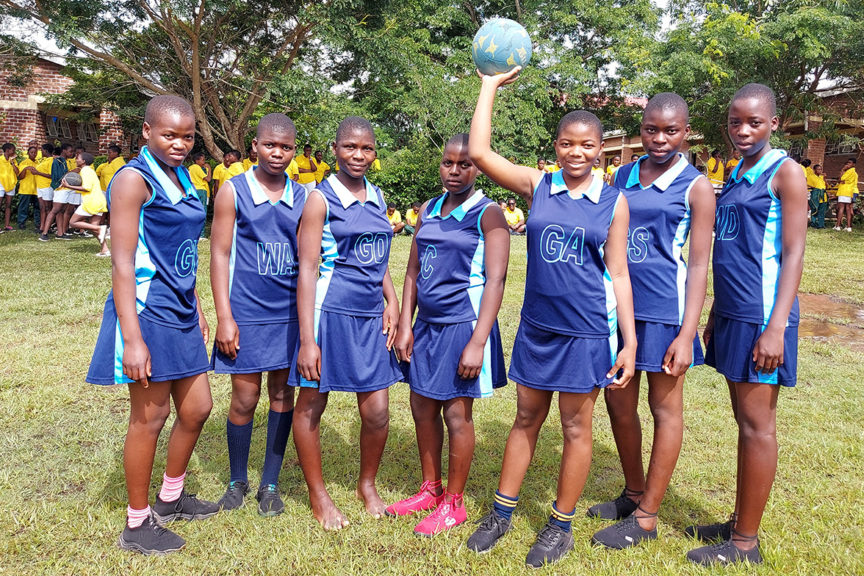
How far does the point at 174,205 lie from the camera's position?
2863 millimetres

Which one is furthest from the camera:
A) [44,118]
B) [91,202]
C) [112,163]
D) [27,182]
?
[44,118]

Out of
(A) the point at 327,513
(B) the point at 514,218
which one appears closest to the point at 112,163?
(B) the point at 514,218

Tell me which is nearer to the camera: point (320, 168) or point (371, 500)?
point (371, 500)

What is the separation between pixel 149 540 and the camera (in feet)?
9.72

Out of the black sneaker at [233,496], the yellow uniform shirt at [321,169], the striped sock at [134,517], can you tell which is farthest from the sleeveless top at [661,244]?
the yellow uniform shirt at [321,169]

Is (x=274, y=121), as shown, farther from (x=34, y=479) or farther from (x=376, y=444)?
(x=34, y=479)

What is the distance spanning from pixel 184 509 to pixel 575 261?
2363 mm

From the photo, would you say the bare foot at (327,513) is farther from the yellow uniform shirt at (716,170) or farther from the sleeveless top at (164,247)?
the yellow uniform shirt at (716,170)

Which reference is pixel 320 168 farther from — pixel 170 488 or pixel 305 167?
pixel 170 488

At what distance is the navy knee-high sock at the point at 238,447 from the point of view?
3.45m

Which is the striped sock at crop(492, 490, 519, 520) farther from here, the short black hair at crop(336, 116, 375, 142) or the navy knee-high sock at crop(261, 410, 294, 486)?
the short black hair at crop(336, 116, 375, 142)

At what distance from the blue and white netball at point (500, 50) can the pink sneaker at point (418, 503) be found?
2.21 meters

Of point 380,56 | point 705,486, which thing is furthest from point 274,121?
point 380,56

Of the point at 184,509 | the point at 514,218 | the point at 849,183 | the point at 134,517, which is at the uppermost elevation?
the point at 849,183
